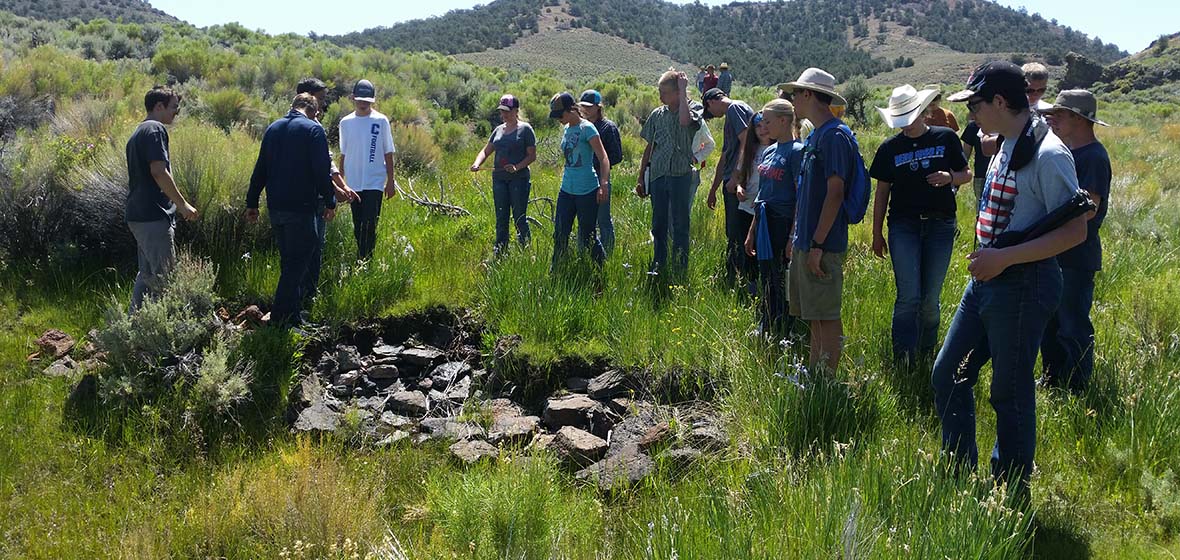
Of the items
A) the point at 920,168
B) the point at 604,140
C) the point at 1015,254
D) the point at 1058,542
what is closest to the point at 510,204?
the point at 604,140

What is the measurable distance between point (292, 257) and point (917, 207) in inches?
187

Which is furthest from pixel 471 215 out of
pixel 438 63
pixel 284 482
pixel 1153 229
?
pixel 438 63

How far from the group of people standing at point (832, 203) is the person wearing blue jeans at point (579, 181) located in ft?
0.05

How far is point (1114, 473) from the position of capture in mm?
4160

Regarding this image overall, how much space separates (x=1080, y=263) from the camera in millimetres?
4891

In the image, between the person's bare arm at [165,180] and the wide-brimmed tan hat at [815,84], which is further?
the person's bare arm at [165,180]

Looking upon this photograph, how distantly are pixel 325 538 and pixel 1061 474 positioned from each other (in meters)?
3.81

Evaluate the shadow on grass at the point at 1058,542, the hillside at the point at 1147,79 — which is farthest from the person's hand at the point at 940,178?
the hillside at the point at 1147,79

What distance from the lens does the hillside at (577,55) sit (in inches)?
2547

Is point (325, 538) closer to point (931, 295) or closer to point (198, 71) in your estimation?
point (931, 295)

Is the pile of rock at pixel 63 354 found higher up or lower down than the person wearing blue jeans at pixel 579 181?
Answer: lower down

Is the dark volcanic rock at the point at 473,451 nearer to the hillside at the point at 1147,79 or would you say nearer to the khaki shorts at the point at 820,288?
the khaki shorts at the point at 820,288

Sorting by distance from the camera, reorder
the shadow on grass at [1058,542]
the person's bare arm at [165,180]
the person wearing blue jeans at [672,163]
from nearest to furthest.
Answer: the shadow on grass at [1058,542] → the person's bare arm at [165,180] → the person wearing blue jeans at [672,163]

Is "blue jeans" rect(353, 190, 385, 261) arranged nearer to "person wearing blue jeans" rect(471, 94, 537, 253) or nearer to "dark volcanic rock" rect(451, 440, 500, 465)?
"person wearing blue jeans" rect(471, 94, 537, 253)
